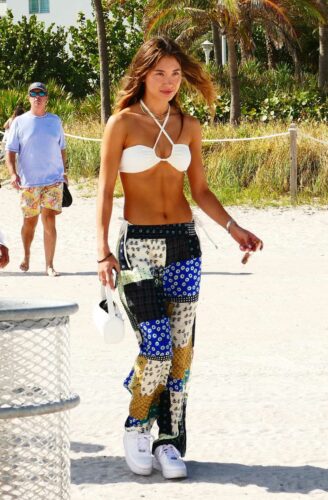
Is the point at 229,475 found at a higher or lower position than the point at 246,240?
lower

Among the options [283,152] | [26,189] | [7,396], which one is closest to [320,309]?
[26,189]

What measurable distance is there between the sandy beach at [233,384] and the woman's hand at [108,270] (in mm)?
779

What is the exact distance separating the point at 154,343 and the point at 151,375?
0.15 meters

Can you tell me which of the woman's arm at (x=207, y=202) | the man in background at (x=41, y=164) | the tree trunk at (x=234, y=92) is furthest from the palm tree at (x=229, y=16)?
the woman's arm at (x=207, y=202)

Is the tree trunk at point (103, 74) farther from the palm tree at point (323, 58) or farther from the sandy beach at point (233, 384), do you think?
the sandy beach at point (233, 384)

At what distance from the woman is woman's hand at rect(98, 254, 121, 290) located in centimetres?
1

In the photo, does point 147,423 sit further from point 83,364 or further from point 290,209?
point 290,209

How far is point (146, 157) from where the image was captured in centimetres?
520

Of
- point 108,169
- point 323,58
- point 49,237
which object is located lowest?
point 49,237

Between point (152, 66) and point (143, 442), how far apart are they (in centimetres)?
152

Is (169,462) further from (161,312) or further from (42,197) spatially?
(42,197)

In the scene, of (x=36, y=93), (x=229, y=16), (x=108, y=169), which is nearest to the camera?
(x=108, y=169)

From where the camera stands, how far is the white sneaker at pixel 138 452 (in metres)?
5.14

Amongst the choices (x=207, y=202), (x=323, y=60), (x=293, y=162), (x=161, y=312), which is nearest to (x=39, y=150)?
(x=207, y=202)
